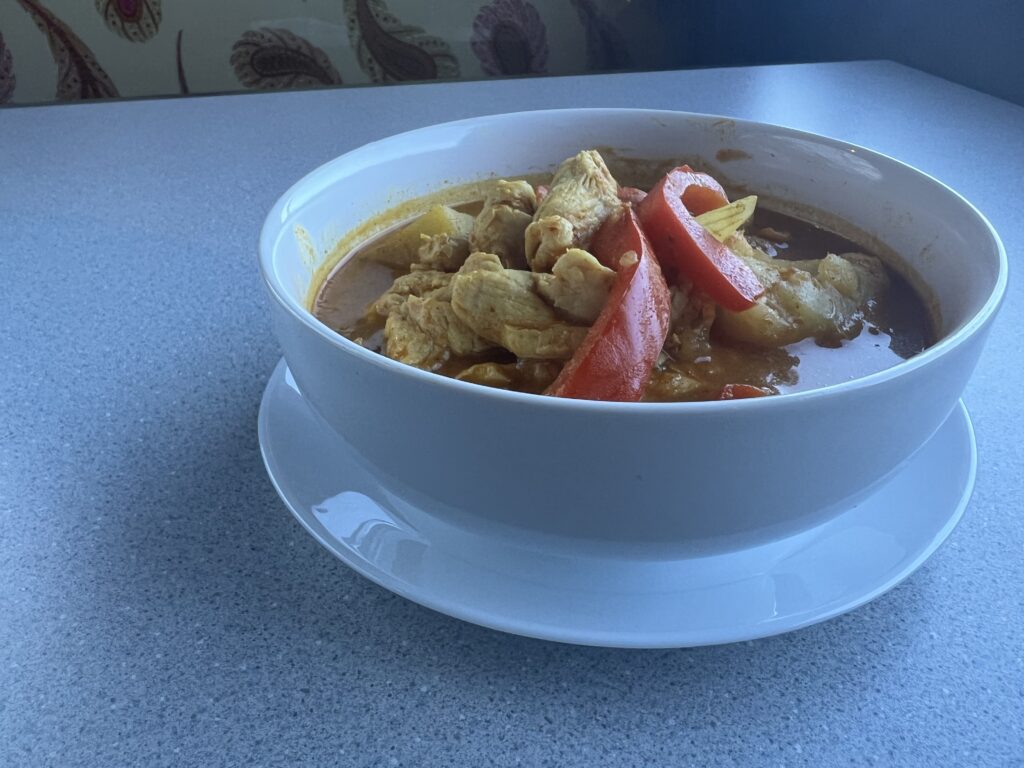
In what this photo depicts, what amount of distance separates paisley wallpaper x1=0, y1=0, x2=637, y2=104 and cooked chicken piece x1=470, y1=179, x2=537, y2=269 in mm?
2057

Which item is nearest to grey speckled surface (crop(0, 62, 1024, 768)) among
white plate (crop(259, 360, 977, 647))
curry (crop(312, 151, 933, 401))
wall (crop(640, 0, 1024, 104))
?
white plate (crop(259, 360, 977, 647))

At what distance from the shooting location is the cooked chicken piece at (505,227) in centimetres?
85

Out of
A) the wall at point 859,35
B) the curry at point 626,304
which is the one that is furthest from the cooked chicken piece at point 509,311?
the wall at point 859,35

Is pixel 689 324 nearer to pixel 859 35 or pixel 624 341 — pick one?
pixel 624 341

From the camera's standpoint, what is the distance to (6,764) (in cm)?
54

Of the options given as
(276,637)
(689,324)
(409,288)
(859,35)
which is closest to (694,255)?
(689,324)

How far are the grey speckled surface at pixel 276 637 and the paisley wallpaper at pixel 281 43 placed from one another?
6.14 feet

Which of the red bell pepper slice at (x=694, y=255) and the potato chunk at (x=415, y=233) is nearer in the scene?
the red bell pepper slice at (x=694, y=255)

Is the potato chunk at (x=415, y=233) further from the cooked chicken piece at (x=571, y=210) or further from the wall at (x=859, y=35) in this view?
the wall at (x=859, y=35)

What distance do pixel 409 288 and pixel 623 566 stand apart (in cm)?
36

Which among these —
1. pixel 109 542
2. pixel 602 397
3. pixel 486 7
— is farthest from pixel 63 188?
pixel 486 7

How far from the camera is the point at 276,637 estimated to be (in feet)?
2.06

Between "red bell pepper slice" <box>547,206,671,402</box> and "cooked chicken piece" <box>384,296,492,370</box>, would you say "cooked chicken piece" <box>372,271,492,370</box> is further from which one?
"red bell pepper slice" <box>547,206,671,402</box>

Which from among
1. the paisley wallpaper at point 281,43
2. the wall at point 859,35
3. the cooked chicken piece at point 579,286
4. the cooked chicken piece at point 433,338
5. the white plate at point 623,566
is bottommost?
the paisley wallpaper at point 281,43
